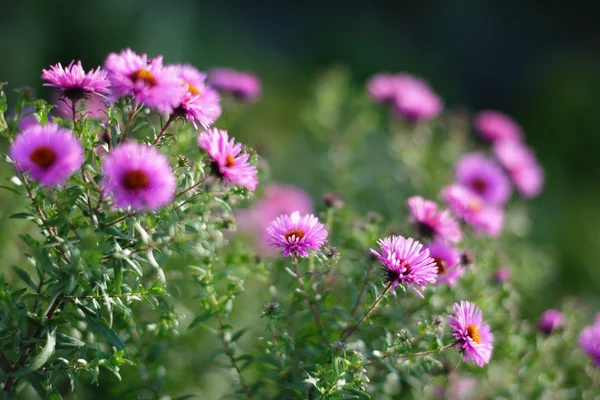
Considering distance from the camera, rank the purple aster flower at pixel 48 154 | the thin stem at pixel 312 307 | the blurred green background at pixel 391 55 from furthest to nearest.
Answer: the blurred green background at pixel 391 55 → the thin stem at pixel 312 307 → the purple aster flower at pixel 48 154

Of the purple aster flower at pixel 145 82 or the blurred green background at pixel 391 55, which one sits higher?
the blurred green background at pixel 391 55

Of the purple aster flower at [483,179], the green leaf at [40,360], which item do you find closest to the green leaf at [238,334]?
the green leaf at [40,360]

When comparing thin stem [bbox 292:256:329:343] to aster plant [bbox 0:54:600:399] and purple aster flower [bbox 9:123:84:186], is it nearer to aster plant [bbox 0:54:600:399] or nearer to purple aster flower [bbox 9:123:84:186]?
aster plant [bbox 0:54:600:399]

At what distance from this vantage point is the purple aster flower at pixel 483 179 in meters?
1.86

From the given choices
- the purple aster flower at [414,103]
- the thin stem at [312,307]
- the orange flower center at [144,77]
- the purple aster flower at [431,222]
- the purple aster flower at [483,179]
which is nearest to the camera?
the orange flower center at [144,77]

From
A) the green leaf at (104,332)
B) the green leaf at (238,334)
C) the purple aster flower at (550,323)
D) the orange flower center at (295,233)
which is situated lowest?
the green leaf at (104,332)

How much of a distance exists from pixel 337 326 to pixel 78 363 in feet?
1.72

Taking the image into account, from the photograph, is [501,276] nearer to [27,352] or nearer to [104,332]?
[104,332]

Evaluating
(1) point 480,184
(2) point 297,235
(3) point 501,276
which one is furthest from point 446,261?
(1) point 480,184

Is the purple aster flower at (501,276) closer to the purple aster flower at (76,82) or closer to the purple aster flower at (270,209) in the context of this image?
the purple aster flower at (270,209)

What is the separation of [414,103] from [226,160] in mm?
1099

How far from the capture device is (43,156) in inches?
34.8

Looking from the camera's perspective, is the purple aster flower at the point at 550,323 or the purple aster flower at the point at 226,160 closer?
the purple aster flower at the point at 226,160

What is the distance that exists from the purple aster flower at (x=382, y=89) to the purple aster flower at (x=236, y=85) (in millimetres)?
460
